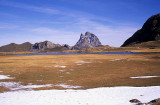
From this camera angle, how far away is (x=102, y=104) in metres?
13.9

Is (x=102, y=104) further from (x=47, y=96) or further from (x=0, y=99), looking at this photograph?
(x=0, y=99)

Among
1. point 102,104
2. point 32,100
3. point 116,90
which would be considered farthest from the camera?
point 116,90

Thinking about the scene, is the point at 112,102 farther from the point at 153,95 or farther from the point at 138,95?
the point at 153,95

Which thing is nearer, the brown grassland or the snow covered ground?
the snow covered ground

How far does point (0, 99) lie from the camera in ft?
50.2

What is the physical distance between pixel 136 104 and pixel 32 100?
10721 millimetres

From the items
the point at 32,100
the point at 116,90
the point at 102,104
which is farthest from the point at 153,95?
the point at 32,100

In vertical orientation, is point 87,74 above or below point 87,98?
below

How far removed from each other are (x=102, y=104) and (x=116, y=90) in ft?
16.9

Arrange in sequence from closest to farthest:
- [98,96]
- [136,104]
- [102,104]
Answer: [136,104] → [102,104] → [98,96]

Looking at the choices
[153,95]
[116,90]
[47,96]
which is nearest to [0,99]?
[47,96]

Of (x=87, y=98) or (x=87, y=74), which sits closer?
(x=87, y=98)

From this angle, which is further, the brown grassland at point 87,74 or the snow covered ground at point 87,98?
the brown grassland at point 87,74

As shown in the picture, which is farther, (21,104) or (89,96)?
(89,96)
